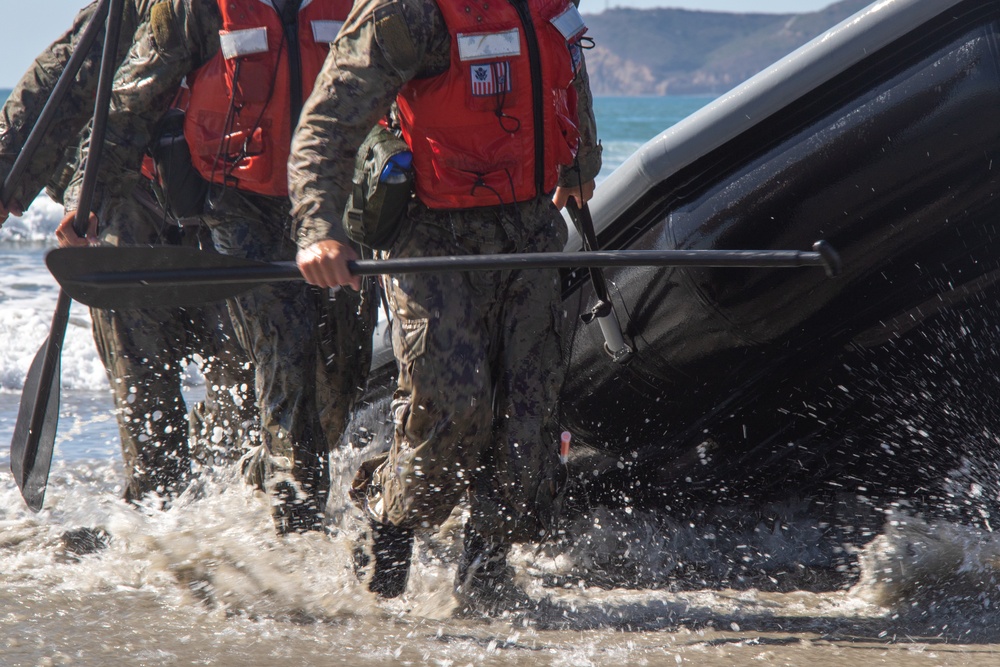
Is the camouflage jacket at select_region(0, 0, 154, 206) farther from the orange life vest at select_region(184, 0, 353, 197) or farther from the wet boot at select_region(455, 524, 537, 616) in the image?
the wet boot at select_region(455, 524, 537, 616)

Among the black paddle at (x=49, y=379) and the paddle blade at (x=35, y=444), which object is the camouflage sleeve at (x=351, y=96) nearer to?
the black paddle at (x=49, y=379)

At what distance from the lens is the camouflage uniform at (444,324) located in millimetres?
2443

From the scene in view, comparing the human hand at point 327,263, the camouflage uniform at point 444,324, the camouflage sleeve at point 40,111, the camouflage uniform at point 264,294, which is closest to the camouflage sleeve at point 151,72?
→ the camouflage uniform at point 264,294

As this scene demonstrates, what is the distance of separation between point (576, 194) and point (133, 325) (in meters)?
1.48

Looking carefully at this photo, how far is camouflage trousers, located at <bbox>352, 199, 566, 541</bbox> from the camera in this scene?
2568 mm

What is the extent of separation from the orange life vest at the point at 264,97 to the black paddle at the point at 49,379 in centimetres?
27

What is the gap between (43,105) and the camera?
3529 mm

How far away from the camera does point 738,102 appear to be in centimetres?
284

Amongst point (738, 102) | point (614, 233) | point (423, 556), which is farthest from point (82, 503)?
point (738, 102)

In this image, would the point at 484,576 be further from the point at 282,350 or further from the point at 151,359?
the point at 151,359

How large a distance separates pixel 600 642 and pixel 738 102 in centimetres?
142

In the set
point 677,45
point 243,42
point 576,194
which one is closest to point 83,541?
point 243,42

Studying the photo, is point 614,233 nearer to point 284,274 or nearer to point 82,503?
point 284,274

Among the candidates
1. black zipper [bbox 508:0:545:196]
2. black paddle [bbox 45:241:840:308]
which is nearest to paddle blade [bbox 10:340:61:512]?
black paddle [bbox 45:241:840:308]
